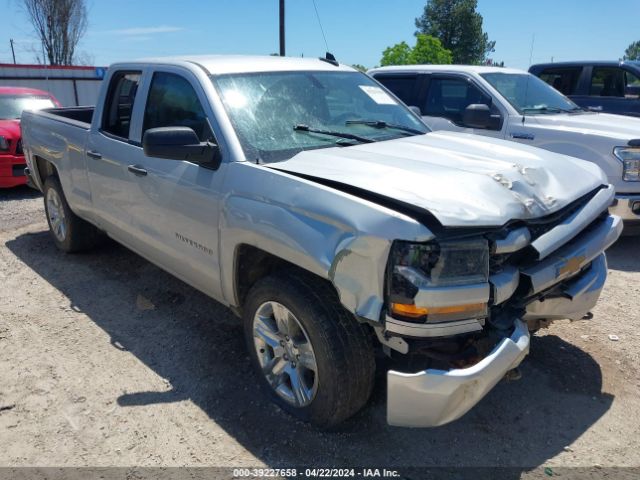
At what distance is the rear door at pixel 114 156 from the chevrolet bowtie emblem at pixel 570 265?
115 inches

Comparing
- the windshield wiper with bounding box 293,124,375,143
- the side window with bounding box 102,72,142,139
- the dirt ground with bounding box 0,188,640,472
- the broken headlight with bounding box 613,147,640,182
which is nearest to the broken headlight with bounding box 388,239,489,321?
the dirt ground with bounding box 0,188,640,472

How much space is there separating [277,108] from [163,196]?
38.0 inches

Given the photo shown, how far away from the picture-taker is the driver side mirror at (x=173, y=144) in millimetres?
2963

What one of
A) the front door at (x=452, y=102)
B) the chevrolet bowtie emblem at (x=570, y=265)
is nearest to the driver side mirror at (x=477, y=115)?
the front door at (x=452, y=102)

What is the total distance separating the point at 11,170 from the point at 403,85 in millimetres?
6095

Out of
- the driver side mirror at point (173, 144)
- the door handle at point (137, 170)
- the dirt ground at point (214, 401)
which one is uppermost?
the driver side mirror at point (173, 144)

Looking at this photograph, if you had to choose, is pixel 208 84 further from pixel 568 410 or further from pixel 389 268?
pixel 568 410

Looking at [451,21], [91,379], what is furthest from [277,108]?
[451,21]

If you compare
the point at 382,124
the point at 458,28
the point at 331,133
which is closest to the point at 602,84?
the point at 382,124

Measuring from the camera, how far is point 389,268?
2289 mm

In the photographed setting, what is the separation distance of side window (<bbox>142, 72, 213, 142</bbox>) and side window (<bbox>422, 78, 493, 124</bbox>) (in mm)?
4020

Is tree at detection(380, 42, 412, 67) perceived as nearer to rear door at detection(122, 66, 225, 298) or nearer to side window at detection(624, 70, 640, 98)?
side window at detection(624, 70, 640, 98)

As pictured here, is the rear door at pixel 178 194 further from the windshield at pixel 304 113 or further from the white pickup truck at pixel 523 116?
the white pickup truck at pixel 523 116

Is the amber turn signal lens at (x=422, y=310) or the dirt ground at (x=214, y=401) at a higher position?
the amber turn signal lens at (x=422, y=310)
